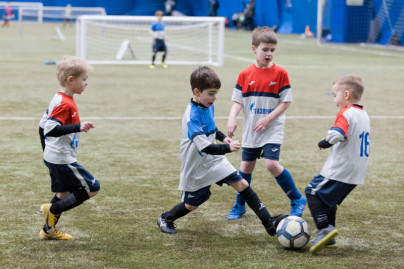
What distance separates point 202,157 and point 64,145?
1008mm

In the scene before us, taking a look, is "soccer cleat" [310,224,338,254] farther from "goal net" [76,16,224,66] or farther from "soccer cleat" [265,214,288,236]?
"goal net" [76,16,224,66]

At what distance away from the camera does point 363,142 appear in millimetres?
4434

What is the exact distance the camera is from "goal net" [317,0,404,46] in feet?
97.7

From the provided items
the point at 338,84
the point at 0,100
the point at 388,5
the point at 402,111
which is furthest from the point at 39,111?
the point at 388,5

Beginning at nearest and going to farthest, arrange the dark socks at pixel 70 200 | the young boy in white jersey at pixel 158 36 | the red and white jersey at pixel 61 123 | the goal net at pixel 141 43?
1. the red and white jersey at pixel 61 123
2. the dark socks at pixel 70 200
3. the young boy in white jersey at pixel 158 36
4. the goal net at pixel 141 43

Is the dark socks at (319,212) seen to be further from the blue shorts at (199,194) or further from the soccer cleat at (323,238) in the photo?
the blue shorts at (199,194)

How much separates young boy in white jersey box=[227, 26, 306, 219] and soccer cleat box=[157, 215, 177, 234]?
2.05 feet

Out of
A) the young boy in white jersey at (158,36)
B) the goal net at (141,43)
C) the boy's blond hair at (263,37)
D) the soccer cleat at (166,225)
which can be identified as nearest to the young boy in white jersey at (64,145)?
the soccer cleat at (166,225)

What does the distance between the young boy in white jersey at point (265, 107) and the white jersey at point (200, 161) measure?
57 centimetres

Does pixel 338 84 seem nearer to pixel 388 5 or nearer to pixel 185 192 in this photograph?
pixel 185 192

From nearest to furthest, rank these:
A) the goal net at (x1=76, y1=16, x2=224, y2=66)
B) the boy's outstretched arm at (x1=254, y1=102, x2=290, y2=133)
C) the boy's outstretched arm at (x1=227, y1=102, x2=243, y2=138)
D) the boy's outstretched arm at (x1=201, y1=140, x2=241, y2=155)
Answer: the boy's outstretched arm at (x1=201, y1=140, x2=241, y2=155) → the boy's outstretched arm at (x1=227, y1=102, x2=243, y2=138) → the boy's outstretched arm at (x1=254, y1=102, x2=290, y2=133) → the goal net at (x1=76, y1=16, x2=224, y2=66)

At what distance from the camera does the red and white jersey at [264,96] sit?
5.24 m

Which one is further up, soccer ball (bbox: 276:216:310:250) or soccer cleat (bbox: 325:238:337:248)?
soccer ball (bbox: 276:216:310:250)

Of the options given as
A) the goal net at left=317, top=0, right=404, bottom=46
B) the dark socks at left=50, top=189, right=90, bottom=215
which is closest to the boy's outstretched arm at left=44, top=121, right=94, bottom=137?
the dark socks at left=50, top=189, right=90, bottom=215
